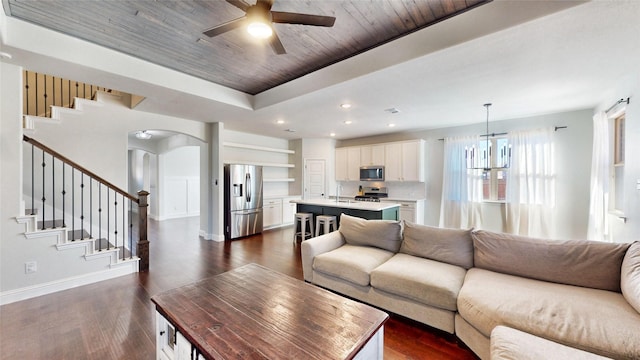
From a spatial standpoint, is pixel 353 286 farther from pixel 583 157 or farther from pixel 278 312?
pixel 583 157

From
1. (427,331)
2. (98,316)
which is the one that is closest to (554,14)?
(427,331)

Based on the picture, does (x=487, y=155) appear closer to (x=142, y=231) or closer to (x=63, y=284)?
Result: (x=142, y=231)

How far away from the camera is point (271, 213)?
21.8 ft

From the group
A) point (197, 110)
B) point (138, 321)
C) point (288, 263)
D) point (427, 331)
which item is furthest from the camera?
point (197, 110)

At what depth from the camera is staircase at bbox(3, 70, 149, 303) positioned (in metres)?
2.94

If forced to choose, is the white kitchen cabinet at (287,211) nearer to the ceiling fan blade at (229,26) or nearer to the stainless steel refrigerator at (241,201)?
the stainless steel refrigerator at (241,201)

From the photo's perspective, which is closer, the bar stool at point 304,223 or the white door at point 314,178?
the bar stool at point 304,223

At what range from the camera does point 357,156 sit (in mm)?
6879

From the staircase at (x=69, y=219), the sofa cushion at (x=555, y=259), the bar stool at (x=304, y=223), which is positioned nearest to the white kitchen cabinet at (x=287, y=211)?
the bar stool at (x=304, y=223)

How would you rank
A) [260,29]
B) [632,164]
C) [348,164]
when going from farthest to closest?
[348,164] → [632,164] → [260,29]

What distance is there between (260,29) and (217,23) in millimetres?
760

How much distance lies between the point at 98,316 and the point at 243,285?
1801 millimetres

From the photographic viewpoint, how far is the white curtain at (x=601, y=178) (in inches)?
130

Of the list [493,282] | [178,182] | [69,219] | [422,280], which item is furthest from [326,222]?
[178,182]
